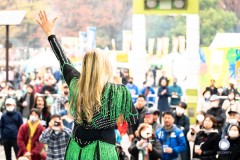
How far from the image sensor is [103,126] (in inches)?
256

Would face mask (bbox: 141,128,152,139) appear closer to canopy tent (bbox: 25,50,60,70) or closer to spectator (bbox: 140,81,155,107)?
spectator (bbox: 140,81,155,107)

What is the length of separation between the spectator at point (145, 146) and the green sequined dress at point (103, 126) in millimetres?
6697

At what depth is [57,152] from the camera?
41.8 ft

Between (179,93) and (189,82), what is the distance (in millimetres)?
1968

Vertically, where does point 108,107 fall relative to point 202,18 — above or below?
below

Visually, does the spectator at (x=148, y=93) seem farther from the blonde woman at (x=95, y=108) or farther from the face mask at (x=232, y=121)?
the blonde woman at (x=95, y=108)

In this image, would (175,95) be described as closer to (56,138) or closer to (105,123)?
(56,138)

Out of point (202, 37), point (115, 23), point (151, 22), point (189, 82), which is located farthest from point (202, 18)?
point (189, 82)

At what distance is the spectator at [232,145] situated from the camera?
42.2 ft

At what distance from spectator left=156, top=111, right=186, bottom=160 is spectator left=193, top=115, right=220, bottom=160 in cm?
24

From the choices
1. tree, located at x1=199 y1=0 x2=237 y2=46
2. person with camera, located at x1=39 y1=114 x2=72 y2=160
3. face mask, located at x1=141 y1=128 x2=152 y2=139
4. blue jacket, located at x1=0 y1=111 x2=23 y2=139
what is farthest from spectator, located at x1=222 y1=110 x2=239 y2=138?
tree, located at x1=199 y1=0 x2=237 y2=46

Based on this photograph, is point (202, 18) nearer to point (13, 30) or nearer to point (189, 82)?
point (13, 30)

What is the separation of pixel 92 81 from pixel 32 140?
7613 millimetres

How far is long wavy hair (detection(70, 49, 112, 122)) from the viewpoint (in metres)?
6.37
